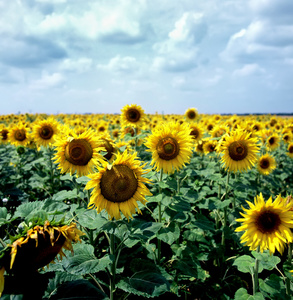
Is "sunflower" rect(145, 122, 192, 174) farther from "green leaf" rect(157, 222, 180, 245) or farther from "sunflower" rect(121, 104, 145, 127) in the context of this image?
"sunflower" rect(121, 104, 145, 127)

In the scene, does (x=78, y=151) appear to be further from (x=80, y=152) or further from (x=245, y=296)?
(x=245, y=296)

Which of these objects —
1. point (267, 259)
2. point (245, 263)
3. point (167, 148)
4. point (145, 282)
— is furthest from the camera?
point (167, 148)

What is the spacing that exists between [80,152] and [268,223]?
2177 millimetres

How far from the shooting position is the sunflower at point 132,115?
6.43 m

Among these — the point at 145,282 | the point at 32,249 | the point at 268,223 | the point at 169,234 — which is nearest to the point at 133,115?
the point at 169,234

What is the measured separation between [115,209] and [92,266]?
0.51 m

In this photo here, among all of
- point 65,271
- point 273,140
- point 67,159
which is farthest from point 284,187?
point 65,271

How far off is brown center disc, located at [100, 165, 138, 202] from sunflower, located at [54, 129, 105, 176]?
0.76 metres

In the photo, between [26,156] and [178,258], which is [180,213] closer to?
[178,258]

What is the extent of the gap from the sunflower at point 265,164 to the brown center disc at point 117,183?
4542 millimetres

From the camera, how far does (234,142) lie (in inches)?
155

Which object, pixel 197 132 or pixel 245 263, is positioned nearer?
pixel 245 263

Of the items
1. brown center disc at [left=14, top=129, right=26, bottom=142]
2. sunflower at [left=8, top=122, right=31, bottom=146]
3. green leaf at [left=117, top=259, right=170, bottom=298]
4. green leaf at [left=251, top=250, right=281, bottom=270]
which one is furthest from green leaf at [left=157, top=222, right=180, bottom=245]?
brown center disc at [left=14, top=129, right=26, bottom=142]

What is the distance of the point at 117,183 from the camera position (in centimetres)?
236
